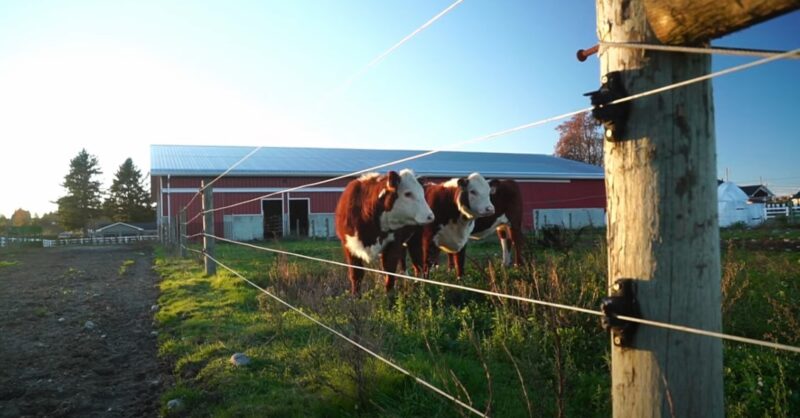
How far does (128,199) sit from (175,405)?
7792 cm

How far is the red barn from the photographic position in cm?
2445

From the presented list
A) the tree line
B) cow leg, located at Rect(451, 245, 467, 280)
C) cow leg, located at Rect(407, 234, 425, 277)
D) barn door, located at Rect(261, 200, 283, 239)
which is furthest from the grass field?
the tree line

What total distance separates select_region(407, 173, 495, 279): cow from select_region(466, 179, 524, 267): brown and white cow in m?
1.28

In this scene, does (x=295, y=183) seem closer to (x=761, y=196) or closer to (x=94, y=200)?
(x=761, y=196)

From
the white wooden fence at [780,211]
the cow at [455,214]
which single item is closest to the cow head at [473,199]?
the cow at [455,214]

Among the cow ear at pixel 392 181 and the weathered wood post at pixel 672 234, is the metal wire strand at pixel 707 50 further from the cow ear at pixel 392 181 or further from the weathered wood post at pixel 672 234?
the cow ear at pixel 392 181

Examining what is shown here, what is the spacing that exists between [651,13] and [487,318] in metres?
3.90

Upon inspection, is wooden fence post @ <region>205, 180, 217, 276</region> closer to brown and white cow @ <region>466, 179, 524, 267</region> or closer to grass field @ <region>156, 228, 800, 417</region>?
grass field @ <region>156, 228, 800, 417</region>

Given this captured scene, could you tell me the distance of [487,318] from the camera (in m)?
4.97

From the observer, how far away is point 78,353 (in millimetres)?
5238

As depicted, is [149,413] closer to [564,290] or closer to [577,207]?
[564,290]

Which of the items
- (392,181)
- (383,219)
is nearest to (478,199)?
(383,219)

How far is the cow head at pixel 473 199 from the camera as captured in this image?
829 cm

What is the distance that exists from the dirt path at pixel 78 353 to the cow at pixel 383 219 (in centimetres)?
245
